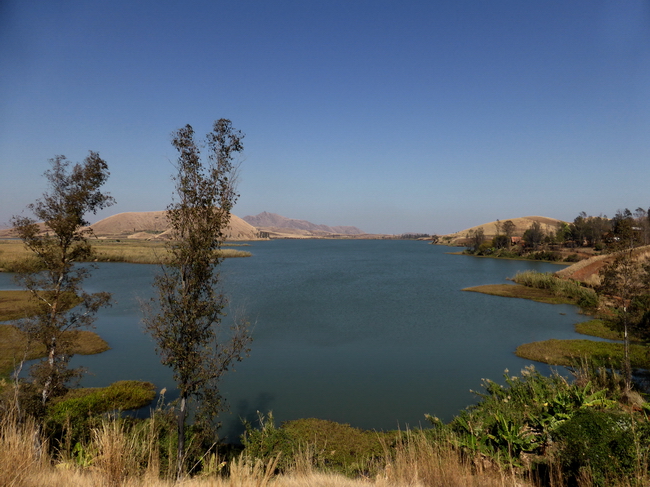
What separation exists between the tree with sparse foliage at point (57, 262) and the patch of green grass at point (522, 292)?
35964mm

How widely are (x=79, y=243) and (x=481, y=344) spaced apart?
20.3 meters

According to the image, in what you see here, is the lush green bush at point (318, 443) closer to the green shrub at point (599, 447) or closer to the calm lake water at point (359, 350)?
the calm lake water at point (359, 350)

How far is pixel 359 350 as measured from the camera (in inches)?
795

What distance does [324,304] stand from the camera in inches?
1276

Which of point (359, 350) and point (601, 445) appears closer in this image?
point (601, 445)

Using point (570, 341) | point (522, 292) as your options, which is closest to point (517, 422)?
point (570, 341)

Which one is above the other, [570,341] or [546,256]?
[546,256]

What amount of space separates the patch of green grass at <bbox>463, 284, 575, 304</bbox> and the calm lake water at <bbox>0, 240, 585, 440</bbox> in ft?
6.15

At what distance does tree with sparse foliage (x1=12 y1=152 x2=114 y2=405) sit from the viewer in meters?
10.6

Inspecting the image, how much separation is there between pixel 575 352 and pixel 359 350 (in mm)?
11016

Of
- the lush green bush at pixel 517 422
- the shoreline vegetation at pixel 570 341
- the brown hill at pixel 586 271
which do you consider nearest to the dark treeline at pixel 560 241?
the brown hill at pixel 586 271

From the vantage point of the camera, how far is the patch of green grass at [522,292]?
34.8 metres

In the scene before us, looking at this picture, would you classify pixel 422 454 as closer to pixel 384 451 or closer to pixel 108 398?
pixel 384 451

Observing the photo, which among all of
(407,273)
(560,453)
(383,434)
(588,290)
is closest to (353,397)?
(383,434)
